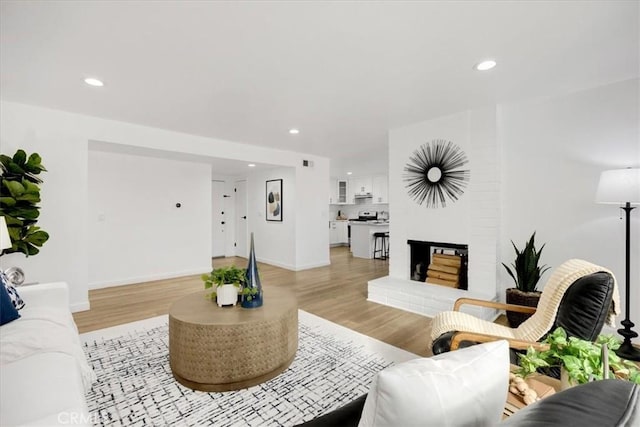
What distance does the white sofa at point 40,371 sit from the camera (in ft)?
3.60

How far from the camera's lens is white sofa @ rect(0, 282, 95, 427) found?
3.60 ft

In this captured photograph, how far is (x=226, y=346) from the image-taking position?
6.32 feet

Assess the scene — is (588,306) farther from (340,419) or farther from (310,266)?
(310,266)

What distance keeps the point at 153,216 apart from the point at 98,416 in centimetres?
403

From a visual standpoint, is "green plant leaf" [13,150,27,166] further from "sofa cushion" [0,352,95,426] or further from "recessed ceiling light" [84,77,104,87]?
"sofa cushion" [0,352,95,426]

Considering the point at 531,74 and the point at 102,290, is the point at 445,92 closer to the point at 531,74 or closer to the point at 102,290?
the point at 531,74

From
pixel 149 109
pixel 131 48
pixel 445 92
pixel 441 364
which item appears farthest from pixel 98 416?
pixel 445 92

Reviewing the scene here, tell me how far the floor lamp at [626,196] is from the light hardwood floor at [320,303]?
1598 mm

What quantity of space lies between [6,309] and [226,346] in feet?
4.52

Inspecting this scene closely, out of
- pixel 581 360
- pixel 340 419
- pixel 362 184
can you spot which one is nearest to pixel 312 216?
pixel 362 184

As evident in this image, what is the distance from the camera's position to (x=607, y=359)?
0.84m

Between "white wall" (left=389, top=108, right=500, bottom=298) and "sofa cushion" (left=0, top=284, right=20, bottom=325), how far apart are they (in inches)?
152

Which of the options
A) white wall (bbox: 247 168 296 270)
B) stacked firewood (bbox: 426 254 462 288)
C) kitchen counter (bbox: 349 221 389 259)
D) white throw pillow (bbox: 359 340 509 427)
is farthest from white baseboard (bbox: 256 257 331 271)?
white throw pillow (bbox: 359 340 509 427)

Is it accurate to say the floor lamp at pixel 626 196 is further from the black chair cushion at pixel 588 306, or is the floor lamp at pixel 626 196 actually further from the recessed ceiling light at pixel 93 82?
the recessed ceiling light at pixel 93 82
